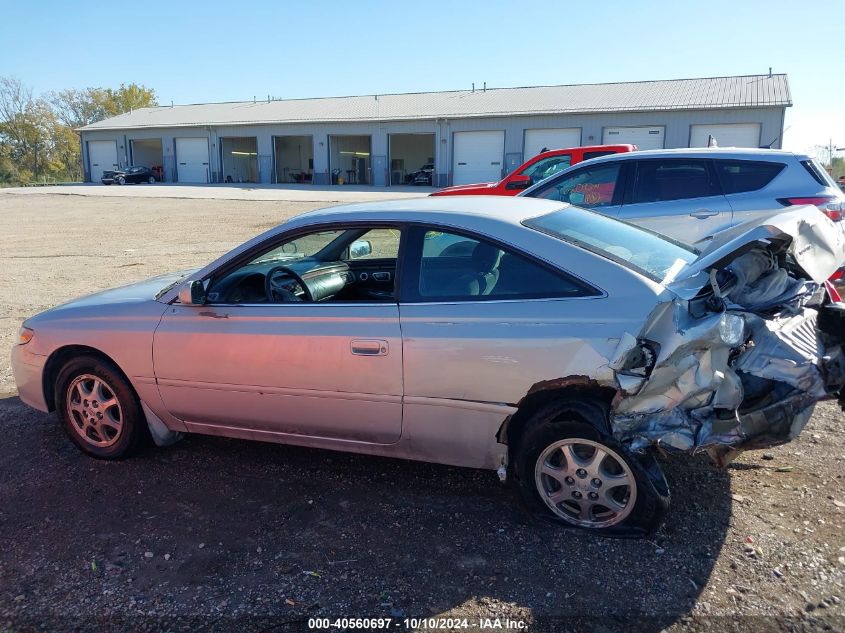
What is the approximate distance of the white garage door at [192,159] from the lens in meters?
46.0

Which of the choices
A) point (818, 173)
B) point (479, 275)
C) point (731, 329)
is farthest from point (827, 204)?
point (479, 275)

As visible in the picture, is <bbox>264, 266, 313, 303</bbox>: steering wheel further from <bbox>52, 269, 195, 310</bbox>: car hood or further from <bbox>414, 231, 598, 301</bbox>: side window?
<bbox>414, 231, 598, 301</bbox>: side window

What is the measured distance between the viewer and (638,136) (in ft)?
112

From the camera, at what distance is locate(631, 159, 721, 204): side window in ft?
23.1

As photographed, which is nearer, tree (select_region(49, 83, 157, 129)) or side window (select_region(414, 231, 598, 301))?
side window (select_region(414, 231, 598, 301))

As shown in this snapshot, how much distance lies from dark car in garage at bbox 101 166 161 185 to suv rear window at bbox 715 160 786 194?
147ft

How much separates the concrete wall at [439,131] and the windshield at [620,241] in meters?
27.2

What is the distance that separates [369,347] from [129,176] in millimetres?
46783

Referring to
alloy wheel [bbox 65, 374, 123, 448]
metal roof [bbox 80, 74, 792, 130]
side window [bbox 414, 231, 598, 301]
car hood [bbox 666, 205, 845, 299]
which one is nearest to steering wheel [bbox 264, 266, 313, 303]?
side window [bbox 414, 231, 598, 301]

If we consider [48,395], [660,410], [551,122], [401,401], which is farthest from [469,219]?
[551,122]

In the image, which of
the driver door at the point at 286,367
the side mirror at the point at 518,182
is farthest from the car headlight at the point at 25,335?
the side mirror at the point at 518,182

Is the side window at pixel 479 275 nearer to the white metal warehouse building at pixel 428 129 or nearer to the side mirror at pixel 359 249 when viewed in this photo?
the side mirror at pixel 359 249

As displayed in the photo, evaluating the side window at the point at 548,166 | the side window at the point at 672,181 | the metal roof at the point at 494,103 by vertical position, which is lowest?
the side window at the point at 672,181

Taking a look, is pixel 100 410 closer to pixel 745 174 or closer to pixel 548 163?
pixel 745 174
